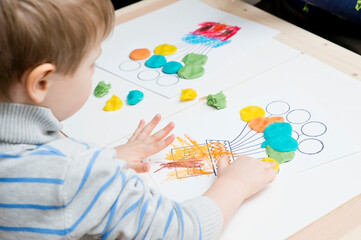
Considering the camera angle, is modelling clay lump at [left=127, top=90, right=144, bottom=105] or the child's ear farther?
modelling clay lump at [left=127, top=90, right=144, bottom=105]

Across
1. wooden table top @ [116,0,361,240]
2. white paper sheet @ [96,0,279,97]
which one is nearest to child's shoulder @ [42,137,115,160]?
wooden table top @ [116,0,361,240]

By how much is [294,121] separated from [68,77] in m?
0.45

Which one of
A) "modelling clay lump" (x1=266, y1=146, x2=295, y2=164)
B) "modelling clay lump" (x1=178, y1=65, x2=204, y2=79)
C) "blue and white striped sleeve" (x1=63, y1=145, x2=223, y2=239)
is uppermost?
"blue and white striped sleeve" (x1=63, y1=145, x2=223, y2=239)

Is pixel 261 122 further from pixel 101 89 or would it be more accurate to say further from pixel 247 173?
pixel 101 89

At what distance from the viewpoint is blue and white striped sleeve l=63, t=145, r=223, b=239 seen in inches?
23.5

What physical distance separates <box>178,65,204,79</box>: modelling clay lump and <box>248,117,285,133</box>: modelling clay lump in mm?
217

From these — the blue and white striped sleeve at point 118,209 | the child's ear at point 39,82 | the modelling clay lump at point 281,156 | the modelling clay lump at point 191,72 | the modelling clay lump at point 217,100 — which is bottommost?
the modelling clay lump at point 191,72

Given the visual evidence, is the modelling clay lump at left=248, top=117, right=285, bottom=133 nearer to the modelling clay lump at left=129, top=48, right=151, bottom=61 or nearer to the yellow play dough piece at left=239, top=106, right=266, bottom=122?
the yellow play dough piece at left=239, top=106, right=266, bottom=122

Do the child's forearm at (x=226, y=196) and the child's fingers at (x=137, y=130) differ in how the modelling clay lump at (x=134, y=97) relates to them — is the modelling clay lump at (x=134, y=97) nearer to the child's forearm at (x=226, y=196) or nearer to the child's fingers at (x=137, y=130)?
the child's fingers at (x=137, y=130)

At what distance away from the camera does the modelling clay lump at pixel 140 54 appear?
116 cm

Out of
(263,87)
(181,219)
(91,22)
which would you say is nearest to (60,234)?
(181,219)

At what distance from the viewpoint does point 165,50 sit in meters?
1.17

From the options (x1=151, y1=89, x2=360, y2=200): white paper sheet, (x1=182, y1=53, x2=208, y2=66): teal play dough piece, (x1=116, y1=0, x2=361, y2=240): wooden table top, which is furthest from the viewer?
(x1=182, y1=53, x2=208, y2=66): teal play dough piece

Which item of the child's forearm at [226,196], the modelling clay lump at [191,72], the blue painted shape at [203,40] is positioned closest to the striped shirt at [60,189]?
the child's forearm at [226,196]
